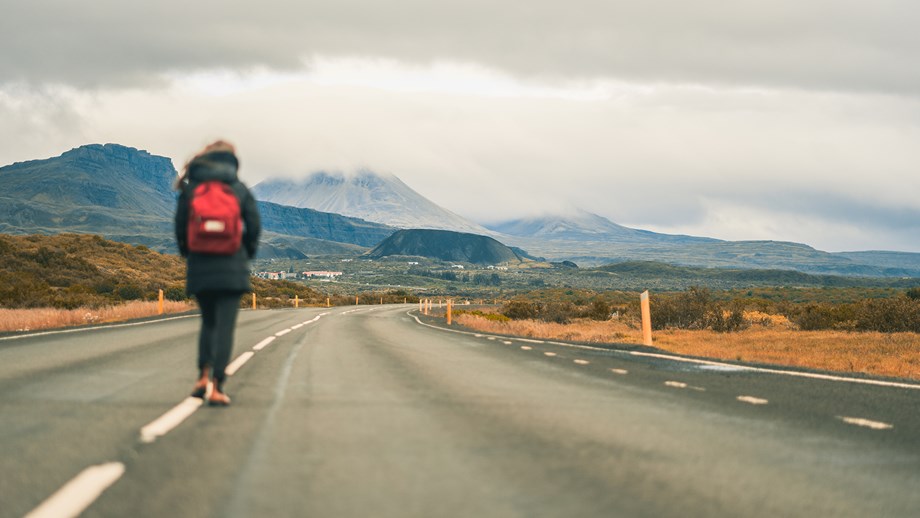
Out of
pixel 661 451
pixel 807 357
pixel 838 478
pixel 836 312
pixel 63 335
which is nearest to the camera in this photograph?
pixel 838 478

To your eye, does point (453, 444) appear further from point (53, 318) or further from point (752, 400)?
point (53, 318)

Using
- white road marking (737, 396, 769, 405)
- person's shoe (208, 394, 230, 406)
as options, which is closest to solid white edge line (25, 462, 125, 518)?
person's shoe (208, 394, 230, 406)

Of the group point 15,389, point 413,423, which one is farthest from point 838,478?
point 15,389

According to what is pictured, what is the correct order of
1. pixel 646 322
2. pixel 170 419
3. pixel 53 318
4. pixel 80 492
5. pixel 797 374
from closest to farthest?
pixel 80 492 < pixel 170 419 < pixel 797 374 < pixel 646 322 < pixel 53 318

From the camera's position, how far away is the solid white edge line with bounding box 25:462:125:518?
371cm

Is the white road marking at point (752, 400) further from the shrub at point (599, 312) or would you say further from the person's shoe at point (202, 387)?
the shrub at point (599, 312)

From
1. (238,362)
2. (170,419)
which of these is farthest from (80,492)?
(238,362)

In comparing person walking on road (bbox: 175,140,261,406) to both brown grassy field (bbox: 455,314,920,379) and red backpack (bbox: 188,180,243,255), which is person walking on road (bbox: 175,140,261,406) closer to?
red backpack (bbox: 188,180,243,255)

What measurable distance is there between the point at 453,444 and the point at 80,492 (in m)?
2.37

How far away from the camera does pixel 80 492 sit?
4.04 meters

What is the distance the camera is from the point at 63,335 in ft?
52.1

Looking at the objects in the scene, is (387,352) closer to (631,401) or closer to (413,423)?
(631,401)

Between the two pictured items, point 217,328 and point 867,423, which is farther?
point 217,328

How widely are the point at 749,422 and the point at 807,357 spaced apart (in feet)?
38.0
